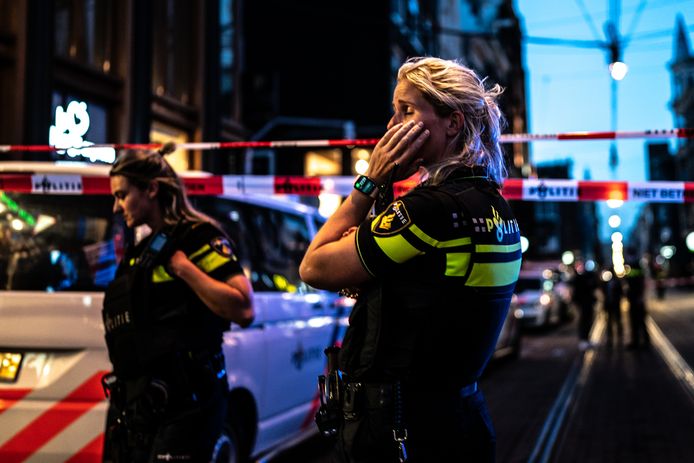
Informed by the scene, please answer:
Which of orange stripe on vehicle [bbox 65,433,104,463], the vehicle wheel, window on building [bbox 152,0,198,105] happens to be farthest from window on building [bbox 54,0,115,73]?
orange stripe on vehicle [bbox 65,433,104,463]

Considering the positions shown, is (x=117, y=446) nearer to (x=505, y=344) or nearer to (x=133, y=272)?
(x=133, y=272)

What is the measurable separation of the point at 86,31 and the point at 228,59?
612cm

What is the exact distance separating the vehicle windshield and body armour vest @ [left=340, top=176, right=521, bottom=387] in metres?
2.14

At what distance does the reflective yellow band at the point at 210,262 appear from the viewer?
2.90 metres

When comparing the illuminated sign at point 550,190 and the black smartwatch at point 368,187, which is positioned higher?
the illuminated sign at point 550,190

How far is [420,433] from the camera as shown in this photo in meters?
1.86

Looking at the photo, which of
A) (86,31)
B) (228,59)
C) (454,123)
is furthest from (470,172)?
(228,59)

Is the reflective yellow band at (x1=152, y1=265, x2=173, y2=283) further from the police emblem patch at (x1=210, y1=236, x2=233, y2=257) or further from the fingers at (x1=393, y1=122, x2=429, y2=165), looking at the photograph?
the fingers at (x1=393, y1=122, x2=429, y2=165)

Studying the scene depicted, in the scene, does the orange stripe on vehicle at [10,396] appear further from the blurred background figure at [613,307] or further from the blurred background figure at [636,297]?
the blurred background figure at [613,307]

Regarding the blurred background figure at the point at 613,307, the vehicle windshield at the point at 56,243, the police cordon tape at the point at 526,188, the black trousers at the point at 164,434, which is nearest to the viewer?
the black trousers at the point at 164,434

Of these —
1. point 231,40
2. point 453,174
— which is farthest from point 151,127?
point 453,174

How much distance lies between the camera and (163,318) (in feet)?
9.20

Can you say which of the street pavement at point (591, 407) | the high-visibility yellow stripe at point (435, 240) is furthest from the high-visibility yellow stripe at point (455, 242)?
the street pavement at point (591, 407)

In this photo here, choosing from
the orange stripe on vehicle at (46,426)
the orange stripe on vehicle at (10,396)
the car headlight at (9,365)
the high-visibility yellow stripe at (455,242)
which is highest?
the high-visibility yellow stripe at (455,242)
